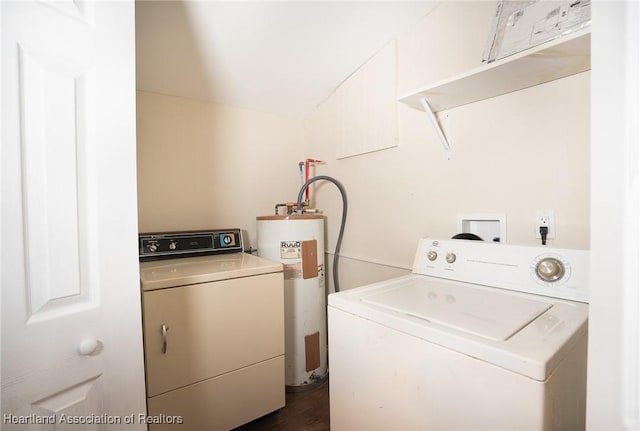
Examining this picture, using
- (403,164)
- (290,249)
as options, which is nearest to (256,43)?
(403,164)

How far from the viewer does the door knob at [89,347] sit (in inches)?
27.4

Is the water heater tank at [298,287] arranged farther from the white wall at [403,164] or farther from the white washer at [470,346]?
the white washer at [470,346]

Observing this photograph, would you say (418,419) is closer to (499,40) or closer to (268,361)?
(268,361)

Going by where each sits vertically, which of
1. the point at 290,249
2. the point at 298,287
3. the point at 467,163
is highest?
the point at 467,163

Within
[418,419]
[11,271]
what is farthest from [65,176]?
[418,419]

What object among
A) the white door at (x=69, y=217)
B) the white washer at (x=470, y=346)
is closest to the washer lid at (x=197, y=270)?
the white door at (x=69, y=217)

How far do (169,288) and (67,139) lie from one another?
69cm

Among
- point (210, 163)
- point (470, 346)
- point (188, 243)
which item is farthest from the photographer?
point (210, 163)

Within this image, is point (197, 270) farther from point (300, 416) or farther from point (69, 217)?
point (300, 416)

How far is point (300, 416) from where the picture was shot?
5.07ft

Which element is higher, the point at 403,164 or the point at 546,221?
the point at 403,164

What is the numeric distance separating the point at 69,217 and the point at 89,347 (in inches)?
13.1

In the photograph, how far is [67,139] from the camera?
68 centimetres

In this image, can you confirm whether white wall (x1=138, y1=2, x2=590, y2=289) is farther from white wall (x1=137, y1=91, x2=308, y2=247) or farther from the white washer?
the white washer
